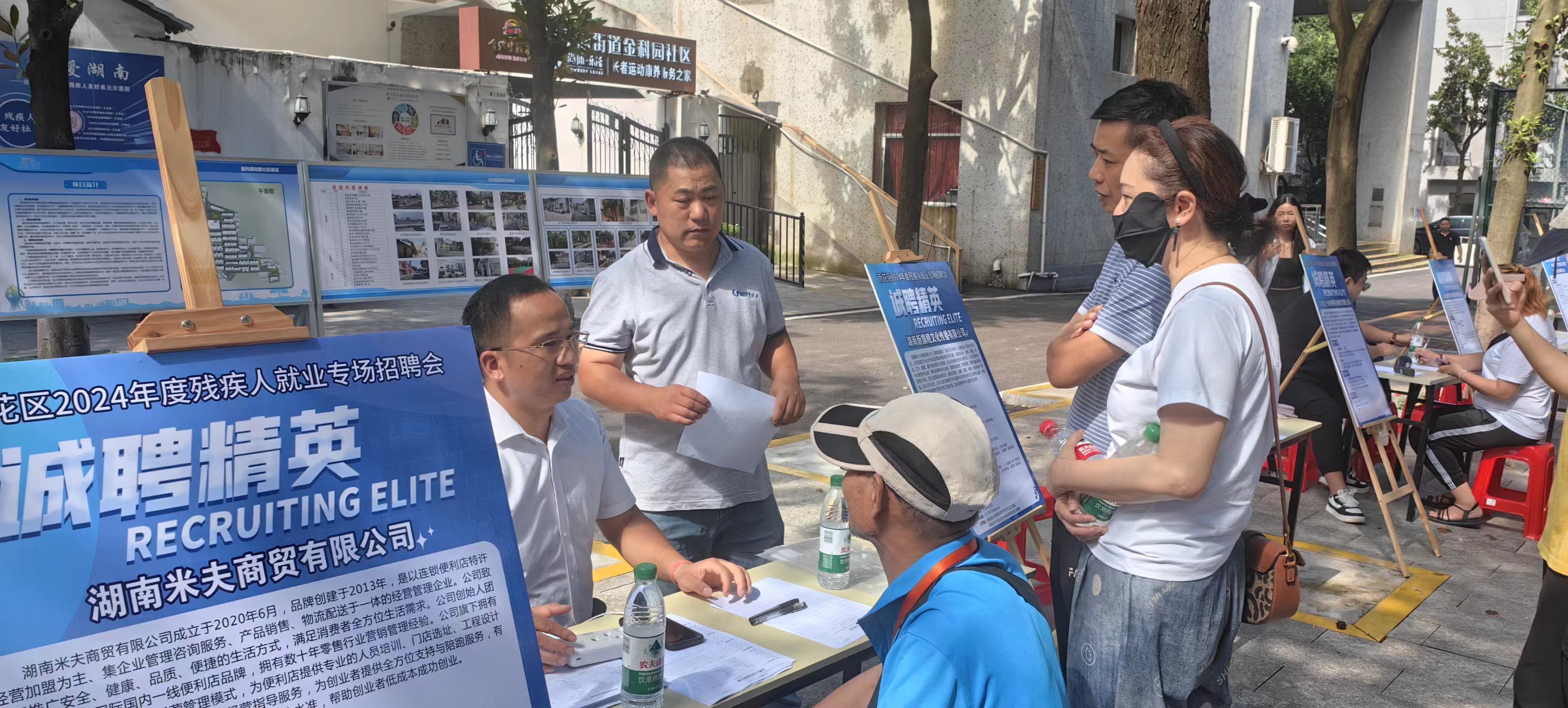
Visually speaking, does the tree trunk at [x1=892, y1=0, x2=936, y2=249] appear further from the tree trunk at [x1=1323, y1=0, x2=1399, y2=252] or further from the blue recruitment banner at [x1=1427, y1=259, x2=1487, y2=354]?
the blue recruitment banner at [x1=1427, y1=259, x2=1487, y2=354]

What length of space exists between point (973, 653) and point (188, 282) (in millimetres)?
1350

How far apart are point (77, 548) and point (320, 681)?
373 millimetres

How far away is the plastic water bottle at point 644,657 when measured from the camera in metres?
2.13

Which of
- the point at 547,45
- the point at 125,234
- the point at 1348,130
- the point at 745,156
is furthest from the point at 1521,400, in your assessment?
the point at 745,156

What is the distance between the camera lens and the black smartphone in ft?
8.07

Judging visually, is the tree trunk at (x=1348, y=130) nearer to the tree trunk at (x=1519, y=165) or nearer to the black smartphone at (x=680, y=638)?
the tree trunk at (x=1519, y=165)

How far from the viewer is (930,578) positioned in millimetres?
1814

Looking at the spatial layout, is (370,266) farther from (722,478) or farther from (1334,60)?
(1334,60)

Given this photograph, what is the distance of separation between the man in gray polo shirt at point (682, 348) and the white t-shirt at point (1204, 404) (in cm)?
123

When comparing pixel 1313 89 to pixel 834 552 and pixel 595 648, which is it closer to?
pixel 834 552

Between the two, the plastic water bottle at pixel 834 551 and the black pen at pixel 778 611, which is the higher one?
the plastic water bottle at pixel 834 551

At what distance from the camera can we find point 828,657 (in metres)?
2.42

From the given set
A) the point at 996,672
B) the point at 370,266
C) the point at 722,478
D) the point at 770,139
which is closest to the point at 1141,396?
the point at 996,672

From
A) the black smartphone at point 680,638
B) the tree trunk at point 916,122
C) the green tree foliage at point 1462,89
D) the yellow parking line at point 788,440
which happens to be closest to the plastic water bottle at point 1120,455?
the black smartphone at point 680,638
